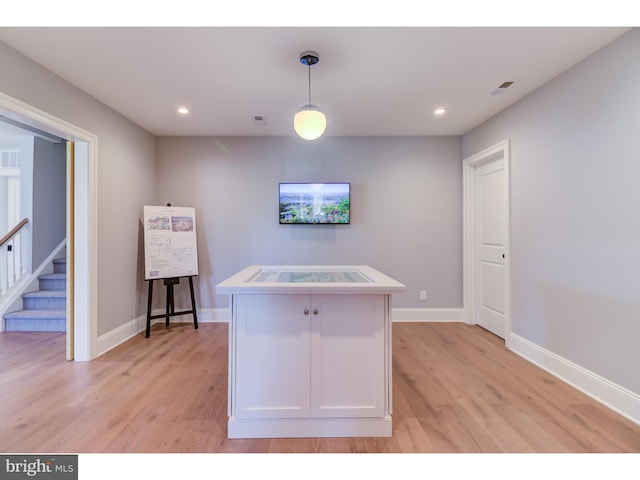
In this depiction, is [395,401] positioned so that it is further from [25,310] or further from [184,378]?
[25,310]

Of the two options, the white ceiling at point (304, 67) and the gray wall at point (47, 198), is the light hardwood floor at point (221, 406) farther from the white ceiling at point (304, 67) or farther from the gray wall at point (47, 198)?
the white ceiling at point (304, 67)

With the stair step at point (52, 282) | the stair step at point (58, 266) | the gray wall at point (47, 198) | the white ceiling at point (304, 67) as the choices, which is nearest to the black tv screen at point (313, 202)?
the white ceiling at point (304, 67)

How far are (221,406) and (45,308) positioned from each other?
11.4 ft

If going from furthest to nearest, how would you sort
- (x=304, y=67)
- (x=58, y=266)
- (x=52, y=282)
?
(x=58, y=266)
(x=52, y=282)
(x=304, y=67)

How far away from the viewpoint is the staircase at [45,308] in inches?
143

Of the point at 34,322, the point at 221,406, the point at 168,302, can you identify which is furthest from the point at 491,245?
the point at 34,322

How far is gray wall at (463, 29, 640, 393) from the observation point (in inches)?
76.6

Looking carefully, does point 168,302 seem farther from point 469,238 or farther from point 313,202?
point 469,238

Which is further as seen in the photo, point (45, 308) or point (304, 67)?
point (45, 308)

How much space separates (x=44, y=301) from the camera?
388 cm

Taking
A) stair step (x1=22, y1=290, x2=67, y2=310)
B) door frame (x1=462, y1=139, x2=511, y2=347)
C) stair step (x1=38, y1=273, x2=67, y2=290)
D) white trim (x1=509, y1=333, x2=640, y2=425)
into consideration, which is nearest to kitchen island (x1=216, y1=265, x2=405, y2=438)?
white trim (x1=509, y1=333, x2=640, y2=425)

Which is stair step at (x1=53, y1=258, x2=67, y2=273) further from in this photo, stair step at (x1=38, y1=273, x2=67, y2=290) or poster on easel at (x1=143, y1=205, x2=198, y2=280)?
poster on easel at (x1=143, y1=205, x2=198, y2=280)

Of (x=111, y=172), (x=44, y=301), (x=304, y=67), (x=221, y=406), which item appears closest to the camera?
(x=221, y=406)

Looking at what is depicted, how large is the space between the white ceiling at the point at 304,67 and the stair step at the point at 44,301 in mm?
2561
